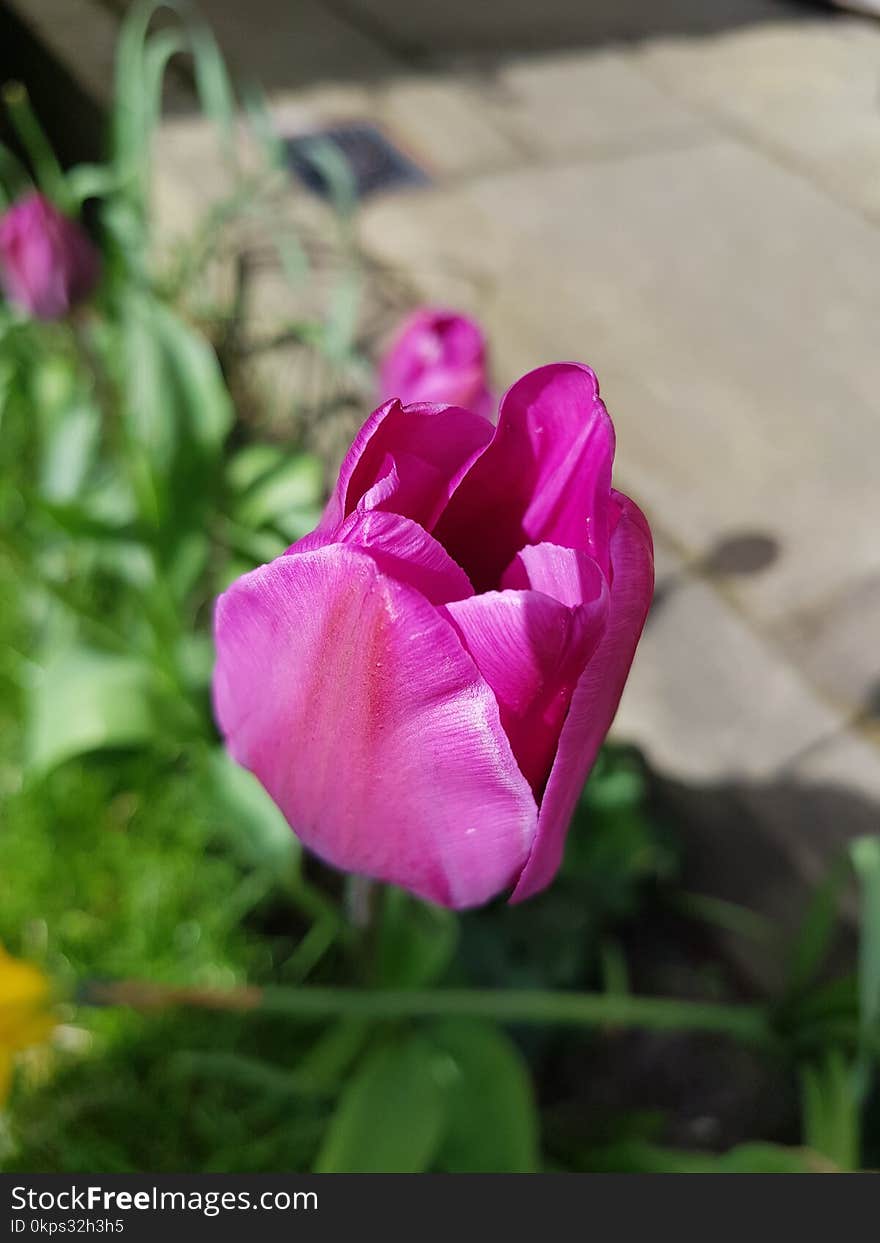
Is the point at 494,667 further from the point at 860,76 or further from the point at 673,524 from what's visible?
the point at 860,76

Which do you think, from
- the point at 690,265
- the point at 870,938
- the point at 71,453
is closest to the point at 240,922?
the point at 71,453

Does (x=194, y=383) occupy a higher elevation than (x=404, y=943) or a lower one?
higher

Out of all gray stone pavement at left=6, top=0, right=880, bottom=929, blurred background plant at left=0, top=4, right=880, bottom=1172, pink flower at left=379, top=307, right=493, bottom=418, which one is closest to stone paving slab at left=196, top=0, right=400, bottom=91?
gray stone pavement at left=6, top=0, right=880, bottom=929

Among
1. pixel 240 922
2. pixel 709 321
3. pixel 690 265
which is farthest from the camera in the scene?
pixel 690 265

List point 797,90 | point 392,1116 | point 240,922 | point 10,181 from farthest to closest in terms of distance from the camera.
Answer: point 797,90, point 10,181, point 240,922, point 392,1116

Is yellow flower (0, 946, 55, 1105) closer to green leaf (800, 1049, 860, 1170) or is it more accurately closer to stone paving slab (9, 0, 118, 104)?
green leaf (800, 1049, 860, 1170)

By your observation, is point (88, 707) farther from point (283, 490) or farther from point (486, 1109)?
point (486, 1109)

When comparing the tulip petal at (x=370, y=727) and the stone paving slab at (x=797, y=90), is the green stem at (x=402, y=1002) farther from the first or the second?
the stone paving slab at (x=797, y=90)

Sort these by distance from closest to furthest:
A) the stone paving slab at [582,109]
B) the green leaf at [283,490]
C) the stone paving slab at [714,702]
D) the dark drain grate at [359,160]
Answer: the green leaf at [283,490]
the stone paving slab at [714,702]
the dark drain grate at [359,160]
the stone paving slab at [582,109]

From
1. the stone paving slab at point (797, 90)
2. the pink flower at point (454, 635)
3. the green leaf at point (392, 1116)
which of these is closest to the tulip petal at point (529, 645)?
the pink flower at point (454, 635)
